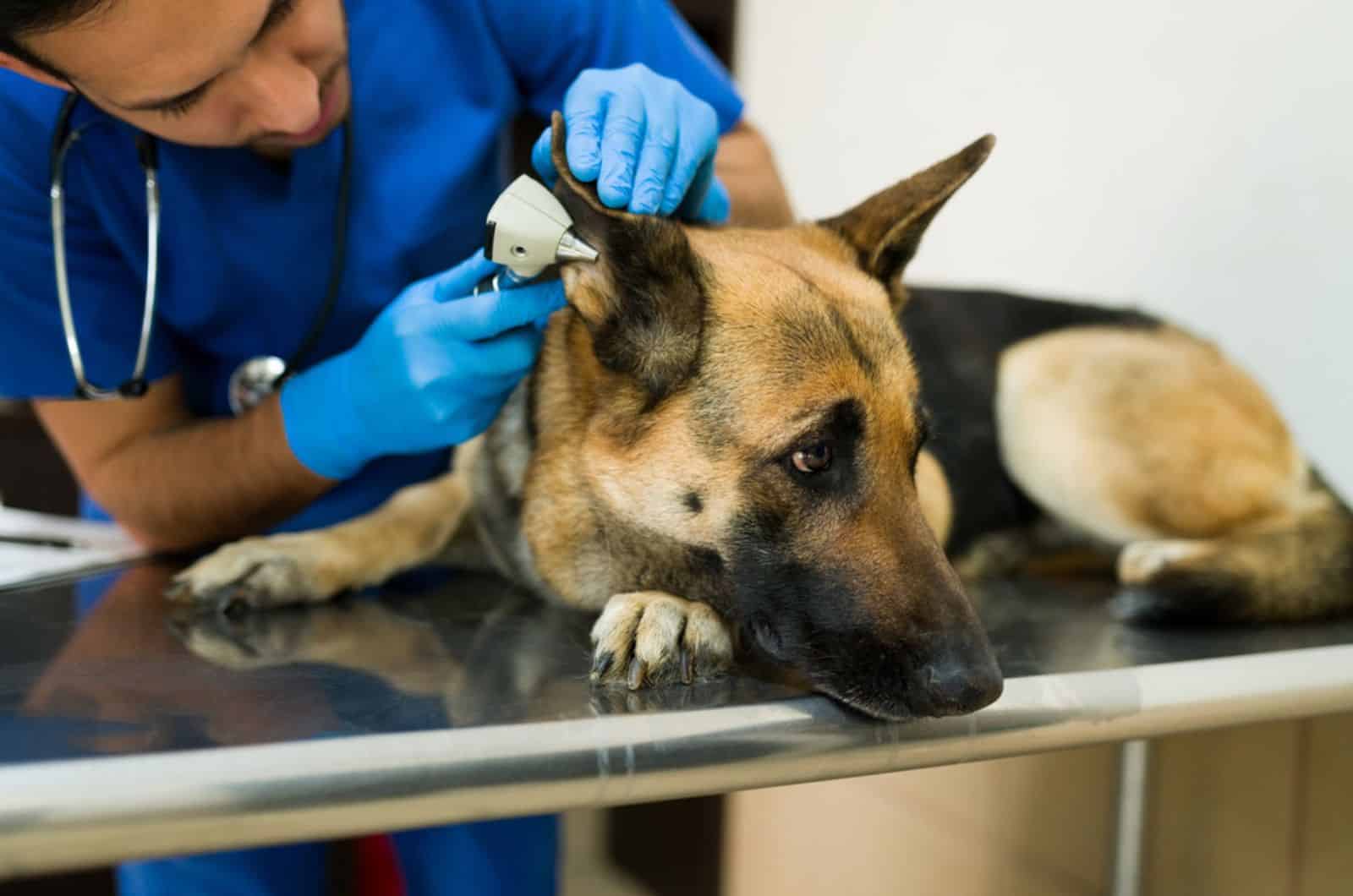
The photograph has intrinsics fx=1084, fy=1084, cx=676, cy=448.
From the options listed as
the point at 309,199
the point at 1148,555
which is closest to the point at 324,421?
the point at 309,199

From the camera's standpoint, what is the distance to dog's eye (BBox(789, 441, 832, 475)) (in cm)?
87

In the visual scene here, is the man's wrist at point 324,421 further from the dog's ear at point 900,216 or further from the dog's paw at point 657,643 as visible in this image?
the dog's ear at point 900,216

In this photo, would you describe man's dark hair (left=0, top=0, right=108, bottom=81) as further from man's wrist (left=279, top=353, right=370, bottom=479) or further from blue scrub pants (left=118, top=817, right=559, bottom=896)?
blue scrub pants (left=118, top=817, right=559, bottom=896)

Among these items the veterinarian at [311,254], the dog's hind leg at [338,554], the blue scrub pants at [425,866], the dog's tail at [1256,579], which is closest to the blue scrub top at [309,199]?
the veterinarian at [311,254]

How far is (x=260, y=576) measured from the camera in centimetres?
107

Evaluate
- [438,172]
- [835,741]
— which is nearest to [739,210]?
[438,172]

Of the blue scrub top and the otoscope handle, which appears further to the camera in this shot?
the blue scrub top

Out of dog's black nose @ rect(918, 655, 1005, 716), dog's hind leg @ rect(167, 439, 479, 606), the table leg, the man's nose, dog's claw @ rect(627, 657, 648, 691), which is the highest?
the man's nose

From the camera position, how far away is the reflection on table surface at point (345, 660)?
2.31 feet

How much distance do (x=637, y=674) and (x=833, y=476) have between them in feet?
0.72

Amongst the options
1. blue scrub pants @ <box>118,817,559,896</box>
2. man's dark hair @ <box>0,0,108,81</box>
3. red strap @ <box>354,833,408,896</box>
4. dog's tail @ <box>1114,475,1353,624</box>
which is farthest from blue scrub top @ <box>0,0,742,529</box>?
red strap @ <box>354,833,408,896</box>

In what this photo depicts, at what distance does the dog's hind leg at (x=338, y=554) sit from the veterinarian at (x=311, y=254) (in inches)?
3.1

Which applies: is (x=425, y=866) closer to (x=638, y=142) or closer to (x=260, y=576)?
(x=260, y=576)

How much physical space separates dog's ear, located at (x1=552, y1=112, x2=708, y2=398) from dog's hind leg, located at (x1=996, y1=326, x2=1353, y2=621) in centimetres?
60
